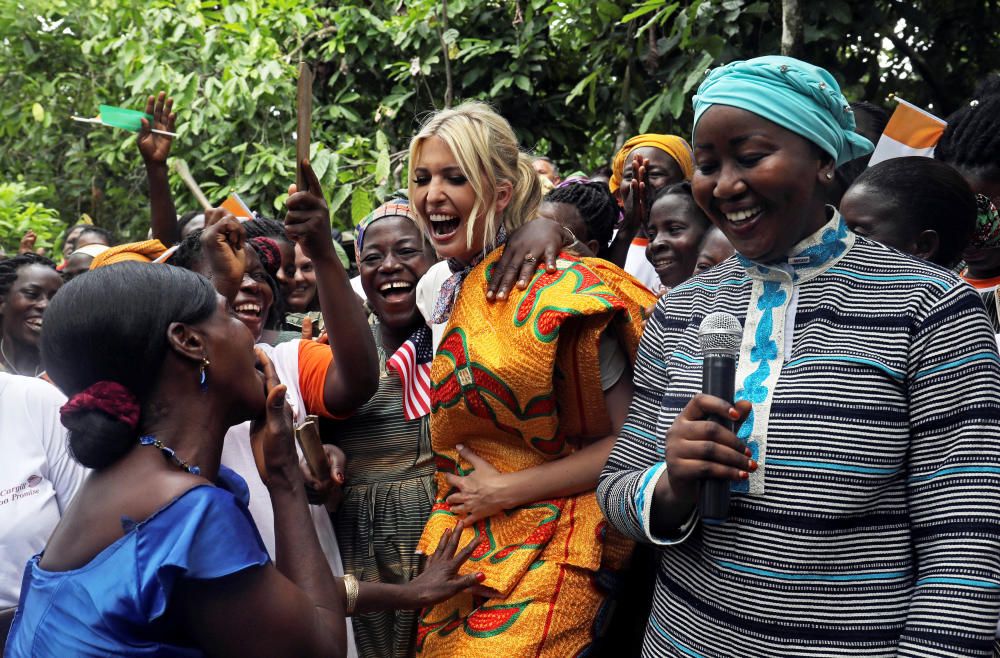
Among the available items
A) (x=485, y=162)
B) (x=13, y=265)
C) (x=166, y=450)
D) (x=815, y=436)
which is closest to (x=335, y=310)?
(x=485, y=162)

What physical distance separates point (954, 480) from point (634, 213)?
3137 millimetres

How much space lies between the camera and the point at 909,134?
413 centimetres

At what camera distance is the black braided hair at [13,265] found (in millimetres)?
4965

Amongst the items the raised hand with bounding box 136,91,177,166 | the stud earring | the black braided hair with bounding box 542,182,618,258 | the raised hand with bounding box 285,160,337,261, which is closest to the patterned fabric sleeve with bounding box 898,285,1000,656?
the stud earring

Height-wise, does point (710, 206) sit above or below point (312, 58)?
above

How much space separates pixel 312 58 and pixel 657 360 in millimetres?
7331

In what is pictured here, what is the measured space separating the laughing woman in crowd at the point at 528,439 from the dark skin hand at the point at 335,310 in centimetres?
32

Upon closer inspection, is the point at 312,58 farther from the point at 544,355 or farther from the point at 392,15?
the point at 544,355

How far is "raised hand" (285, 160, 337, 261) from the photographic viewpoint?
3027 mm

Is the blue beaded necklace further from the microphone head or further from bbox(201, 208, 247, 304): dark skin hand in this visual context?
bbox(201, 208, 247, 304): dark skin hand

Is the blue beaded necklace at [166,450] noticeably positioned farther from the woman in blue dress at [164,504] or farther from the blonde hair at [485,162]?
the blonde hair at [485,162]

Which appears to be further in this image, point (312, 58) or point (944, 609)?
point (312, 58)

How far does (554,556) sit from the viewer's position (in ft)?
9.37

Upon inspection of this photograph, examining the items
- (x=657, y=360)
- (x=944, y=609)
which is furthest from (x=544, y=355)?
(x=944, y=609)
